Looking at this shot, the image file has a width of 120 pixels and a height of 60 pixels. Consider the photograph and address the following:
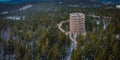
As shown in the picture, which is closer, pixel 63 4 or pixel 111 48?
pixel 111 48

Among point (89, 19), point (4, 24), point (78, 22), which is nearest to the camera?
point (78, 22)

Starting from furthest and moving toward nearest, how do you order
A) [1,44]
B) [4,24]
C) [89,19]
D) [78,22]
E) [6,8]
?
[6,8], [89,19], [4,24], [78,22], [1,44]

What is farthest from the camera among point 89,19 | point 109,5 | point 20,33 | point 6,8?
point 109,5

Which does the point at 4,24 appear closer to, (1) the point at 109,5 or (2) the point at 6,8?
(2) the point at 6,8

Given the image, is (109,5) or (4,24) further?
(109,5)

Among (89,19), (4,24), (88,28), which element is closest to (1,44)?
(4,24)

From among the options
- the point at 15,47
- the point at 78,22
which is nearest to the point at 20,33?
the point at 15,47

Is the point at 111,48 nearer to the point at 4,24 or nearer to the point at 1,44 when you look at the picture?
the point at 1,44

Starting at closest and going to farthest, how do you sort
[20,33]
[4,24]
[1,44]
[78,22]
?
[1,44]
[20,33]
[78,22]
[4,24]

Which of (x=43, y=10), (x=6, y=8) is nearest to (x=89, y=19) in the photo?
(x=43, y=10)
